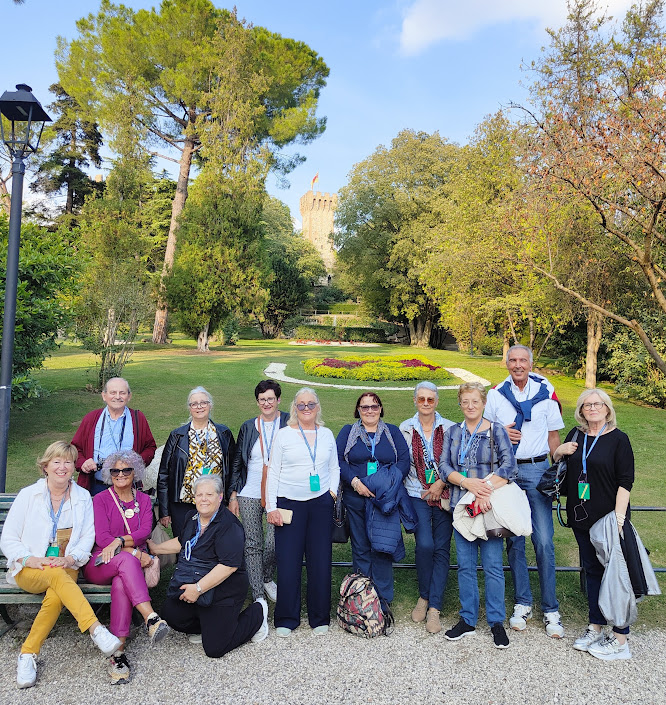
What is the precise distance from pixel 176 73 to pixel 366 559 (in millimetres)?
28671

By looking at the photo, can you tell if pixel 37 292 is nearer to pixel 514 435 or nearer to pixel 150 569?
pixel 150 569

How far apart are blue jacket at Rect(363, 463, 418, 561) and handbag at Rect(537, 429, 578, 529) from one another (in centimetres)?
92

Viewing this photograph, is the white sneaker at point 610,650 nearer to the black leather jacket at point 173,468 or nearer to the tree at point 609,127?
the black leather jacket at point 173,468

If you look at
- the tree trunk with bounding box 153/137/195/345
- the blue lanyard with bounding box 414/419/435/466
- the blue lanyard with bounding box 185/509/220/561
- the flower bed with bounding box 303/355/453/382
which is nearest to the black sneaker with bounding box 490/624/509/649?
the blue lanyard with bounding box 414/419/435/466

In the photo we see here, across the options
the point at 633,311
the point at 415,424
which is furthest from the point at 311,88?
the point at 415,424

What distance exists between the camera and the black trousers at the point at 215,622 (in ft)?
Answer: 11.5

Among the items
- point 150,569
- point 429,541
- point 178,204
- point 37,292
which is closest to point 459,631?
point 429,541

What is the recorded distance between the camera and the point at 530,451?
4.09 metres

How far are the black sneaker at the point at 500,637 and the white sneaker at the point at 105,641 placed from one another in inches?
91.6

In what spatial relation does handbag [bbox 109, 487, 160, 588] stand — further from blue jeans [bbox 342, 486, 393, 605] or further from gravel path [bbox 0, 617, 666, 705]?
blue jeans [bbox 342, 486, 393, 605]

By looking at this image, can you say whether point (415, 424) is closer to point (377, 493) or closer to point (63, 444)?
point (377, 493)

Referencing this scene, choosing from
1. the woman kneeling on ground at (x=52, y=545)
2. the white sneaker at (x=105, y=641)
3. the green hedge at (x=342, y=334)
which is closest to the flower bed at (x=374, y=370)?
the woman kneeling on ground at (x=52, y=545)

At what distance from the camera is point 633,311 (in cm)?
1478

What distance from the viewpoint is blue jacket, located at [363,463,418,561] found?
3920 millimetres
